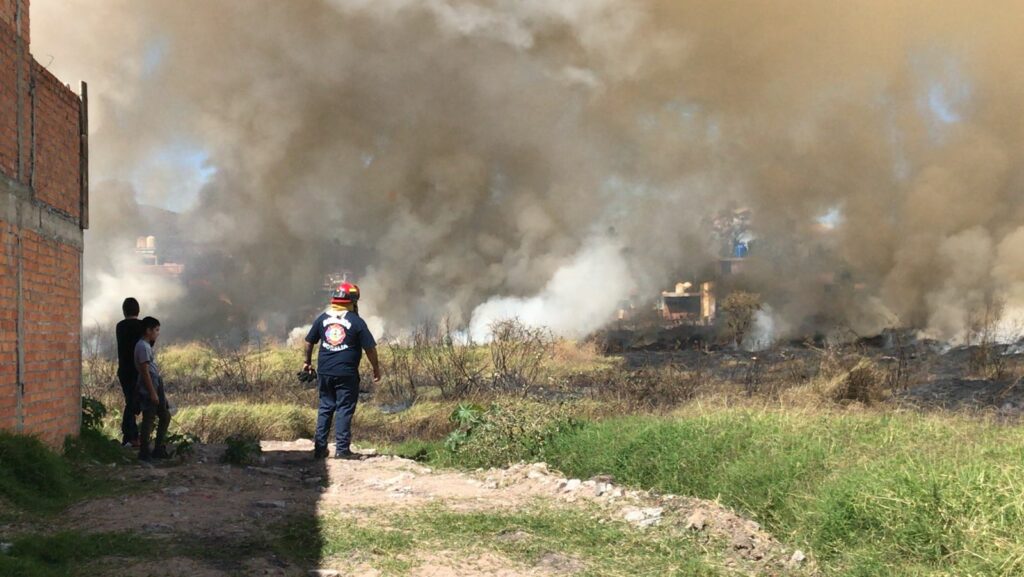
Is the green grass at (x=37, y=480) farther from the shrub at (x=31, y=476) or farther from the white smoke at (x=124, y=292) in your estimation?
the white smoke at (x=124, y=292)

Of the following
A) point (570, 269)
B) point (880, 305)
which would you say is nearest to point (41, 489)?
point (570, 269)

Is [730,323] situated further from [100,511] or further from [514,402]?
[100,511]

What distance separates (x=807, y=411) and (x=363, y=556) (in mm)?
4919

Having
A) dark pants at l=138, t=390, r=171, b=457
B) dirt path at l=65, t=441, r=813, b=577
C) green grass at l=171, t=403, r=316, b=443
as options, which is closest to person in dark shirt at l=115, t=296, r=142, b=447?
dark pants at l=138, t=390, r=171, b=457

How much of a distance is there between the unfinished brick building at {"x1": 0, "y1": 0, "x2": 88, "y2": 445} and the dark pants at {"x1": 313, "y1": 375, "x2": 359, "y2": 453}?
1.97 m

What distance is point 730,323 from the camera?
88.1 ft

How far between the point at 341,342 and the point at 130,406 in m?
1.98

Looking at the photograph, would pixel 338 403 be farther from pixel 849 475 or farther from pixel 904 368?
pixel 904 368

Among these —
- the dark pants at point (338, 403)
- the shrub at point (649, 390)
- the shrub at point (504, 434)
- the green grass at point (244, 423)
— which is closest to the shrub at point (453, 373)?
the shrub at point (649, 390)

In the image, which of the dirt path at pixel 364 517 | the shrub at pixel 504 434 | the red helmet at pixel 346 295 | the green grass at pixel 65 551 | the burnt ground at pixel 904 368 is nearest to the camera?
the green grass at pixel 65 551

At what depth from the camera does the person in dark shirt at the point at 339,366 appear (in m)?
7.55

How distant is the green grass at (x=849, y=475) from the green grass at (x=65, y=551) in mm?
3364

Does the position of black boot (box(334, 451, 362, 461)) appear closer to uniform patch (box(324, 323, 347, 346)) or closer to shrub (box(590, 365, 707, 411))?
uniform patch (box(324, 323, 347, 346))

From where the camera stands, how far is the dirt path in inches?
165
